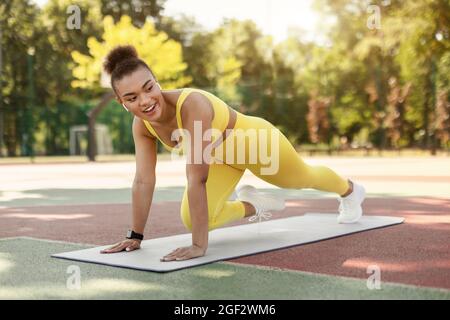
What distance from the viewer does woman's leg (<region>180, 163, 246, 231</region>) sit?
4.60 m

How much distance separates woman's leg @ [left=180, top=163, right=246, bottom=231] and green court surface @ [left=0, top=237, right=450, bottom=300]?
2.29 feet

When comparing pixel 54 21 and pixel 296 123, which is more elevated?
pixel 54 21

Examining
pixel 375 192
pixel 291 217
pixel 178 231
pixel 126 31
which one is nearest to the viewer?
pixel 178 231

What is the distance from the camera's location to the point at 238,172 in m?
4.93

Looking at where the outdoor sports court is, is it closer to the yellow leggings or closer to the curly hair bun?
the yellow leggings

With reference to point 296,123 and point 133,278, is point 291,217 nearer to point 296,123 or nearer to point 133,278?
point 133,278

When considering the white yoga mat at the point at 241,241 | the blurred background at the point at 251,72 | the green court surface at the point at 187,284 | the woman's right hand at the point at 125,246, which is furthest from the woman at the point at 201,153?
the blurred background at the point at 251,72

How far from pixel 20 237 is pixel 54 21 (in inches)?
1496

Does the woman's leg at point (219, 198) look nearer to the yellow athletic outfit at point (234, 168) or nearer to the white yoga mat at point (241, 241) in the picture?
the yellow athletic outfit at point (234, 168)

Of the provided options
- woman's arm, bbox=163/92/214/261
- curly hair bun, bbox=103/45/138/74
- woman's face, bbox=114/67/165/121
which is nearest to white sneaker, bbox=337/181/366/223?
woman's arm, bbox=163/92/214/261

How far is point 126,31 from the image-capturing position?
29938mm

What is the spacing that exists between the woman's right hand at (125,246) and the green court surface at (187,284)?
15.7 inches

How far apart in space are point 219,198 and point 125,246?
30.3 inches
